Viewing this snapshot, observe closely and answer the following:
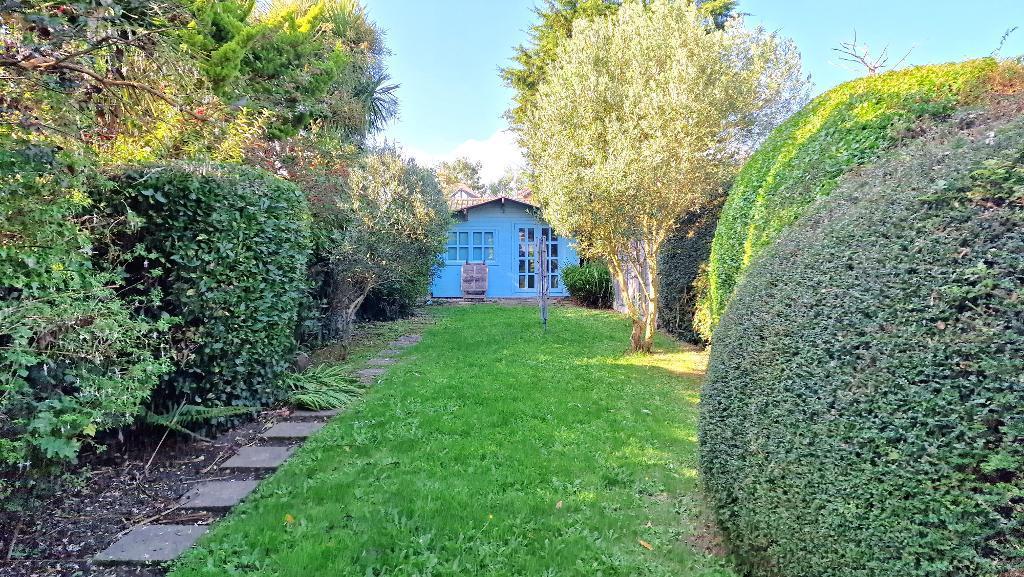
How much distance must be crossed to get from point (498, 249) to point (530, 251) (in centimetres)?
118

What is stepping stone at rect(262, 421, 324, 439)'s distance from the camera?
430 cm

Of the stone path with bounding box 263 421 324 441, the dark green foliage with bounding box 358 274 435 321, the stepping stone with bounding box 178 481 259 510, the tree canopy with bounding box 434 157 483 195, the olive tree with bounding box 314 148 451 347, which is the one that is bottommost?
the stepping stone with bounding box 178 481 259 510

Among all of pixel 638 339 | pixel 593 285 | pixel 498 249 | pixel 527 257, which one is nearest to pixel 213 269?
pixel 638 339

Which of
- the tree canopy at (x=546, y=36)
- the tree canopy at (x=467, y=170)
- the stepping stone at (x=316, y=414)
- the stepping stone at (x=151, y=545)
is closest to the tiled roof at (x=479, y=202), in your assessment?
the tree canopy at (x=546, y=36)

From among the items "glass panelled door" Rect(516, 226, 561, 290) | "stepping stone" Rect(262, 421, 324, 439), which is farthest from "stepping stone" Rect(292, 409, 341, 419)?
"glass panelled door" Rect(516, 226, 561, 290)

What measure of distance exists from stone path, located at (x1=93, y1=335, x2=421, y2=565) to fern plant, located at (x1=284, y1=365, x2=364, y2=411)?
0.13m

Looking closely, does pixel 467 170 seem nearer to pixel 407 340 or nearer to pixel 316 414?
pixel 407 340

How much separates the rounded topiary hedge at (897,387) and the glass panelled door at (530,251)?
16150mm

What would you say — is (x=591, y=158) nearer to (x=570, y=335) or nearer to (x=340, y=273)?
(x=570, y=335)

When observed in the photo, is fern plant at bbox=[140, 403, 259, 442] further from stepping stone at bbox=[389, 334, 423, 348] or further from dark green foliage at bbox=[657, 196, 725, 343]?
dark green foliage at bbox=[657, 196, 725, 343]

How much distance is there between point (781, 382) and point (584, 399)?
3422mm

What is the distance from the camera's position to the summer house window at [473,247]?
1847cm

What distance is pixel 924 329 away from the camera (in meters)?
1.55

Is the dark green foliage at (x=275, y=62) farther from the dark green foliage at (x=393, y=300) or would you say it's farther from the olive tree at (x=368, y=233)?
the dark green foliage at (x=393, y=300)
